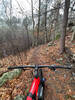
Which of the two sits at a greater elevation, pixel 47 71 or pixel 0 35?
pixel 0 35

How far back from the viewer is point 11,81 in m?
2.74

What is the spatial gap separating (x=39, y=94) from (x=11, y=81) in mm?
1673

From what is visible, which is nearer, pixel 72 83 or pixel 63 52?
pixel 72 83

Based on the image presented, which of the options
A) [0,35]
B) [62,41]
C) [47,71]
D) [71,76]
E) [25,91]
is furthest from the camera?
[0,35]

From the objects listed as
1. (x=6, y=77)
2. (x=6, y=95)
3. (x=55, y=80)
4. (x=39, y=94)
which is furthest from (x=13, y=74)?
(x=55, y=80)

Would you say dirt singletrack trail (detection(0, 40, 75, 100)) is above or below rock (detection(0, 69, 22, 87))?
below

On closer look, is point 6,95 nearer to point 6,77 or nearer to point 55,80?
point 6,77

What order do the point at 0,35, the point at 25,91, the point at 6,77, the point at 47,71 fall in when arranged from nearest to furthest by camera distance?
1. the point at 25,91
2. the point at 6,77
3. the point at 47,71
4. the point at 0,35

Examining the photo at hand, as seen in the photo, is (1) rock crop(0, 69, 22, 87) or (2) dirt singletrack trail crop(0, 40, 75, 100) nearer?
(2) dirt singletrack trail crop(0, 40, 75, 100)

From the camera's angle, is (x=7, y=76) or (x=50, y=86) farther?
(x=7, y=76)

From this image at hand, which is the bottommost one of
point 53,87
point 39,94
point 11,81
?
point 53,87

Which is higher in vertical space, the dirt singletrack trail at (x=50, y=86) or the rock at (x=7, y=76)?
the rock at (x=7, y=76)

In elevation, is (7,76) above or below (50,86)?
above

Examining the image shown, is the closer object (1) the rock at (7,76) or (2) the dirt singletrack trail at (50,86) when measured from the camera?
(2) the dirt singletrack trail at (50,86)
